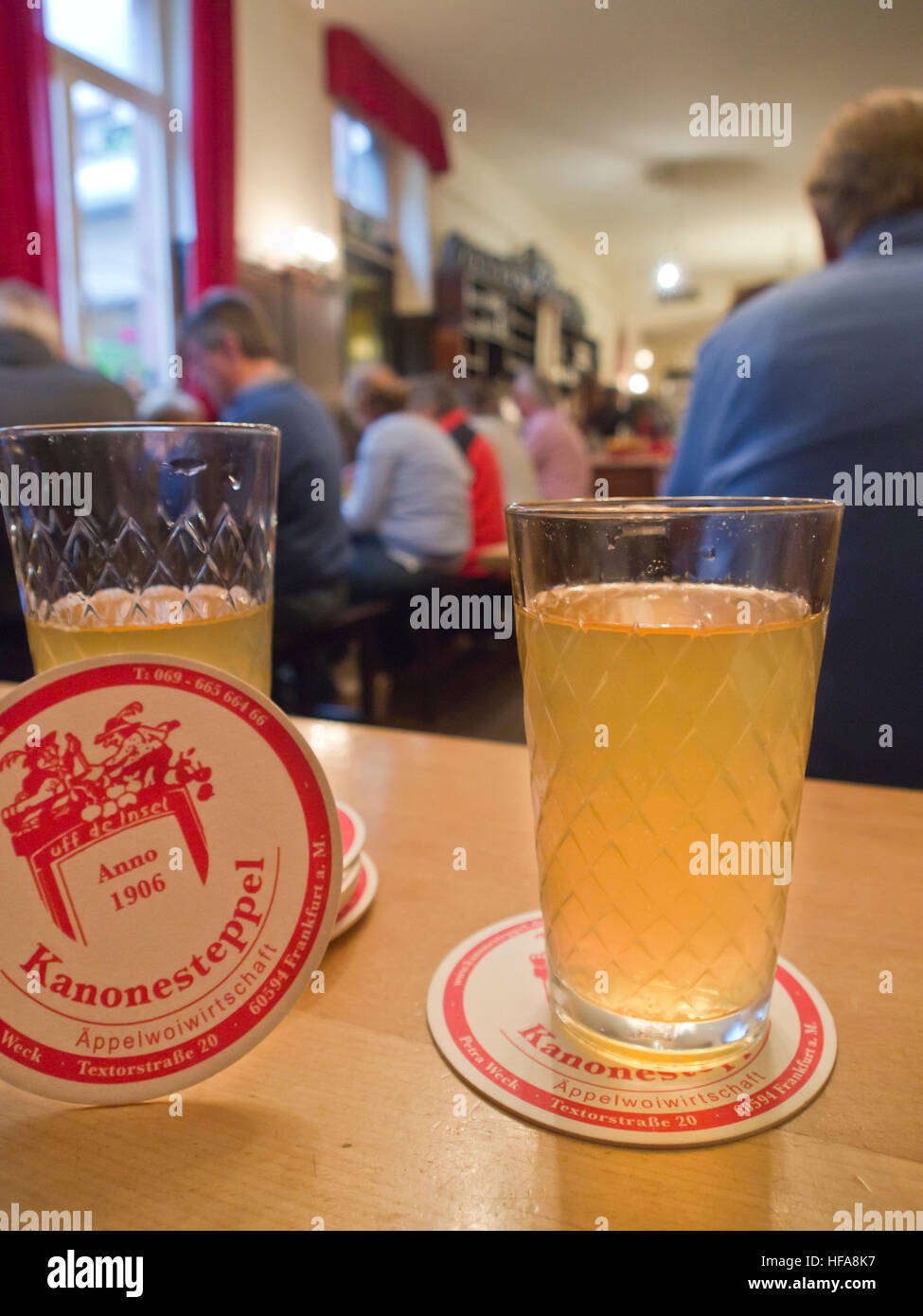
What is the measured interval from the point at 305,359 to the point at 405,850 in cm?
558

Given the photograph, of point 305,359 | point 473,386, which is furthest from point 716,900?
point 305,359

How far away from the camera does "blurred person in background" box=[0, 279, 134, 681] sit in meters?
2.08

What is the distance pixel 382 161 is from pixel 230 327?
4.75m

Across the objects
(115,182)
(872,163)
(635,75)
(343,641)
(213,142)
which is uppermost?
(635,75)

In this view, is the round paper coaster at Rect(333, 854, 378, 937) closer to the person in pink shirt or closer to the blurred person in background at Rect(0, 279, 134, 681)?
the blurred person in background at Rect(0, 279, 134, 681)

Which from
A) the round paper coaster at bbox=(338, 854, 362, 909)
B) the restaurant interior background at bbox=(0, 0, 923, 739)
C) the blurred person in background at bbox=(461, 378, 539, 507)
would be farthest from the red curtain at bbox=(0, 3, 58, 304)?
the round paper coaster at bbox=(338, 854, 362, 909)

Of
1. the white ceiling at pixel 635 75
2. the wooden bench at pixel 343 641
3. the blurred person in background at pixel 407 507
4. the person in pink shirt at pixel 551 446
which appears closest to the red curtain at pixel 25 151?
the blurred person in background at pixel 407 507

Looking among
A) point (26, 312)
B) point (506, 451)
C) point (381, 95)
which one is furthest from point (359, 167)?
point (26, 312)

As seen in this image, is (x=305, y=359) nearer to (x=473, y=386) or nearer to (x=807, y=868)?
(x=473, y=386)

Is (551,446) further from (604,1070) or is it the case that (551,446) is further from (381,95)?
(604,1070)

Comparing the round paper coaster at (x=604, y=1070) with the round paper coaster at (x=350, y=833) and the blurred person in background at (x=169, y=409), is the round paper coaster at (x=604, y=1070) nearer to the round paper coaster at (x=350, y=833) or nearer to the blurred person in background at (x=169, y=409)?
the round paper coaster at (x=350, y=833)

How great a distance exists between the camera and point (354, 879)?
60 centimetres

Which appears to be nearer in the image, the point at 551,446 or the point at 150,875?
the point at 150,875

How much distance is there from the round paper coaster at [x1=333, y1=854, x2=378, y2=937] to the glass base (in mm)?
179
